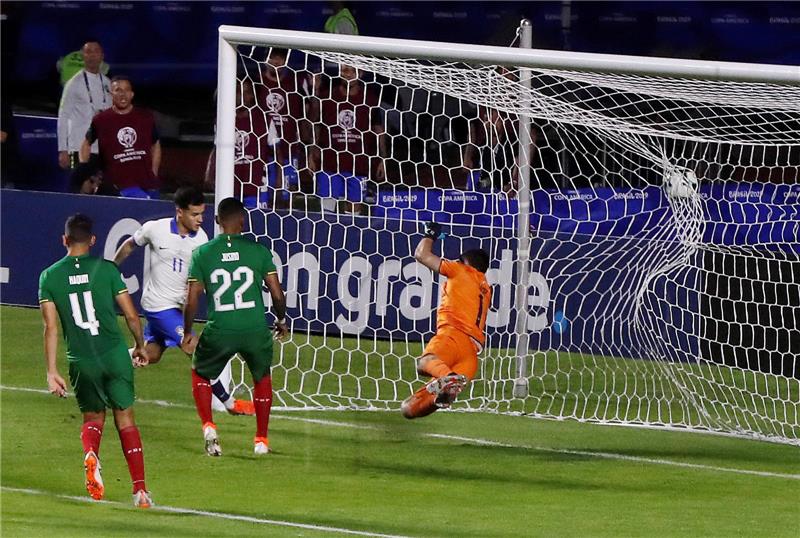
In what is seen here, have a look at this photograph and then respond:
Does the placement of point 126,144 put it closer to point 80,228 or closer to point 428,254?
point 428,254

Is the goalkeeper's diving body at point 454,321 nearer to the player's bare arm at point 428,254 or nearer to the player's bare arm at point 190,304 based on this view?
the player's bare arm at point 428,254

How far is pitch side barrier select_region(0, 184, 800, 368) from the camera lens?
1334 centimetres

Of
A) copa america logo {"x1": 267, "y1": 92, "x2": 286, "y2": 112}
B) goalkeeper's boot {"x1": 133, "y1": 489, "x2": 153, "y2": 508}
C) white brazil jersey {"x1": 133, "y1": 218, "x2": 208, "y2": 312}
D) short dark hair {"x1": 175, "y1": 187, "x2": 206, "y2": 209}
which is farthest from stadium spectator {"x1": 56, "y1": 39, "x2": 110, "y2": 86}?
goalkeeper's boot {"x1": 133, "y1": 489, "x2": 153, "y2": 508}

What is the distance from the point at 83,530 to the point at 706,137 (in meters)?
6.32

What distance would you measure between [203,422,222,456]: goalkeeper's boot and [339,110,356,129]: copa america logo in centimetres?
406

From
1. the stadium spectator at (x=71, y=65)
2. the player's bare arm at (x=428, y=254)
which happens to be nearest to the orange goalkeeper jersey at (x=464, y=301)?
the player's bare arm at (x=428, y=254)

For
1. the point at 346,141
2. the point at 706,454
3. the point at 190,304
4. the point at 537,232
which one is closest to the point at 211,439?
the point at 190,304

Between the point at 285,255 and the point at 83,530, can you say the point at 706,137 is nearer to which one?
the point at 285,255

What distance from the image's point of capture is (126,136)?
16.4 meters

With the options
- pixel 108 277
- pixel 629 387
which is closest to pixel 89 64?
pixel 629 387

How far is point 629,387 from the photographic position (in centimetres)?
1333

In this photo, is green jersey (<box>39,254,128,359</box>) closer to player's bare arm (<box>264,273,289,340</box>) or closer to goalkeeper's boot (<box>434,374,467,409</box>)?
player's bare arm (<box>264,273,289,340</box>)

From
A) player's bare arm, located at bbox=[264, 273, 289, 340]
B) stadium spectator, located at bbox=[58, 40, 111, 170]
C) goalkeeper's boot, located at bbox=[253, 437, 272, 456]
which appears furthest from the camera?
stadium spectator, located at bbox=[58, 40, 111, 170]

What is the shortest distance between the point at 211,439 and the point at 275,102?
4.81 meters
